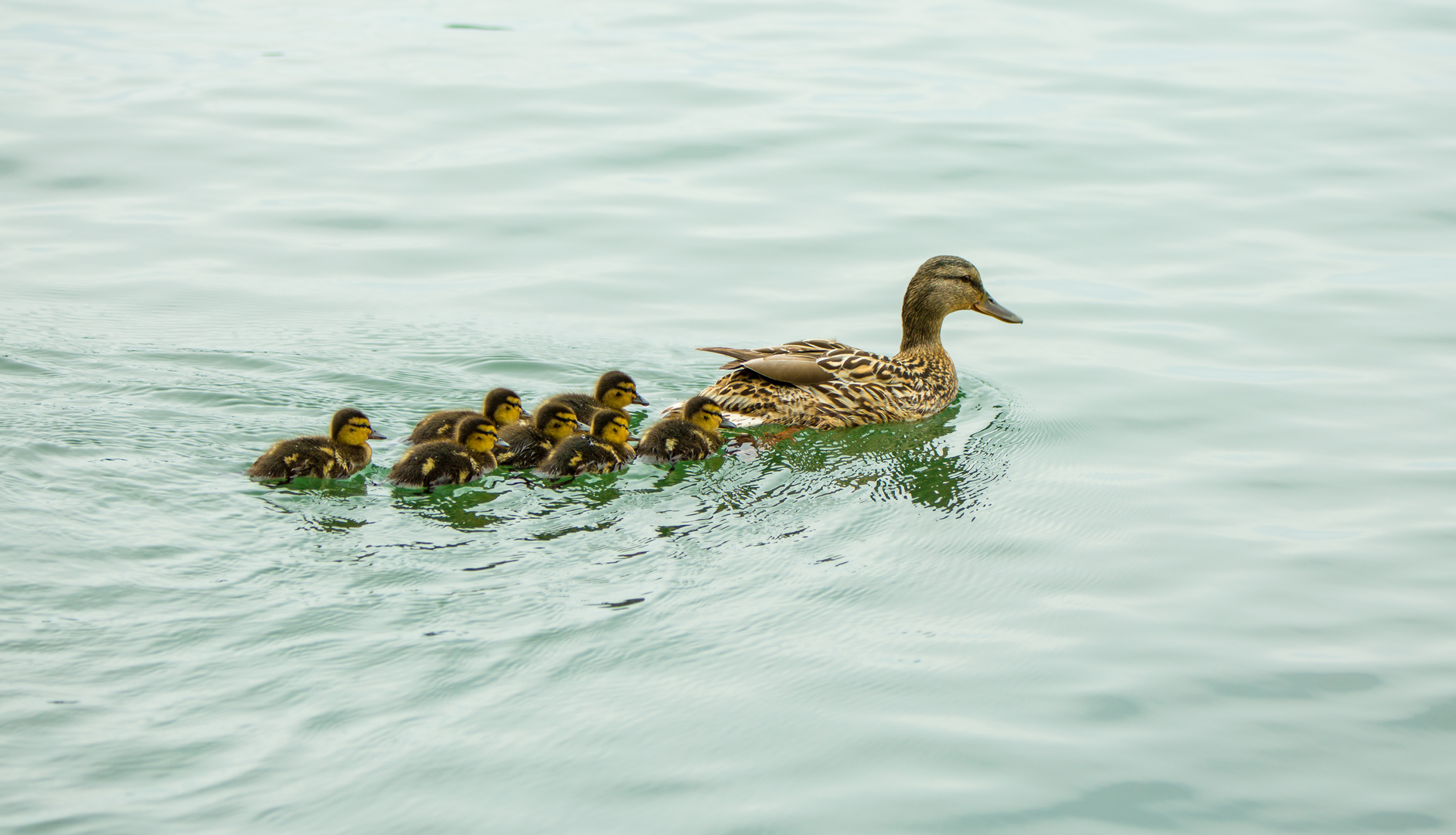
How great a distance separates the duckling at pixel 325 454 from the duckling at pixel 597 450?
642 millimetres

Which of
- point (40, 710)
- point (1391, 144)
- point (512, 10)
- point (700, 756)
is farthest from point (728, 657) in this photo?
point (512, 10)

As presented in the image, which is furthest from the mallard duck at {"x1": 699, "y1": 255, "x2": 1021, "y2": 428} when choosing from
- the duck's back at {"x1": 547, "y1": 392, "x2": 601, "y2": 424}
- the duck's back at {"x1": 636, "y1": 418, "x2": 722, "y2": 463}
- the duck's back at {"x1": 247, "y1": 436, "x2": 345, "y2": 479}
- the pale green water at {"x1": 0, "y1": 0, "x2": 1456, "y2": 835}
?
the duck's back at {"x1": 247, "y1": 436, "x2": 345, "y2": 479}

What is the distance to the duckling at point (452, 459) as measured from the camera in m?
5.25

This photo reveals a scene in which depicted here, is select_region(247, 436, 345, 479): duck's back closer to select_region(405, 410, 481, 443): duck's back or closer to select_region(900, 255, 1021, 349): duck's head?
select_region(405, 410, 481, 443): duck's back

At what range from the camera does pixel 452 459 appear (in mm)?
5258

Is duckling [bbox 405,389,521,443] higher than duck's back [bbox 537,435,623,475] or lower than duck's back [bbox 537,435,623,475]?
higher

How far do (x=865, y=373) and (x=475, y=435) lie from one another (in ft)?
5.99

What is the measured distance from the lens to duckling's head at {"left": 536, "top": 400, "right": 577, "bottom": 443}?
577 cm

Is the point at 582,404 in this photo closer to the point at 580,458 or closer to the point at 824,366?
the point at 580,458

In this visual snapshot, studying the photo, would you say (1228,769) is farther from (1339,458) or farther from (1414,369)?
(1414,369)

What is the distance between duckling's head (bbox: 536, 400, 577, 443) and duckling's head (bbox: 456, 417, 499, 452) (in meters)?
0.33

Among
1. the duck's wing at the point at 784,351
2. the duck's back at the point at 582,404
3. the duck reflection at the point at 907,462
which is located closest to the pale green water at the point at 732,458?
the duck reflection at the point at 907,462

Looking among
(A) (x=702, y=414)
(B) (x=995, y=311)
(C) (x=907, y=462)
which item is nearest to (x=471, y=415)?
(A) (x=702, y=414)

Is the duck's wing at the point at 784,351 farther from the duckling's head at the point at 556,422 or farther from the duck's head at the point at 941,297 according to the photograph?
the duckling's head at the point at 556,422
